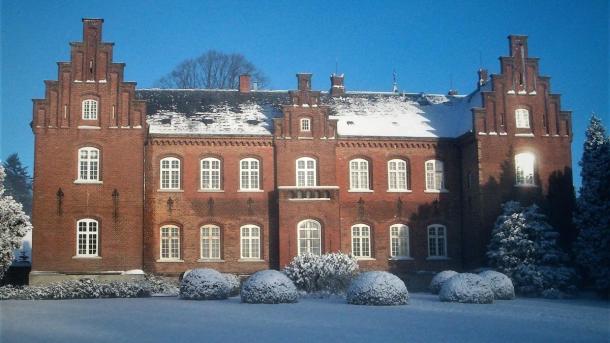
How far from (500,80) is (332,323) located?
21946 mm

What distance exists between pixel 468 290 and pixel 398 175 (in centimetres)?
1275

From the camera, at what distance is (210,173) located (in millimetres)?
33969

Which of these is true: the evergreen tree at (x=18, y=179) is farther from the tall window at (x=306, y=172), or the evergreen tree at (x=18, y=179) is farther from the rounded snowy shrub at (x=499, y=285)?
the rounded snowy shrub at (x=499, y=285)

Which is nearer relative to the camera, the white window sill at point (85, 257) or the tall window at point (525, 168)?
the white window sill at point (85, 257)

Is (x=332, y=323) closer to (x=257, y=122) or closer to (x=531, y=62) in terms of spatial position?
(x=257, y=122)

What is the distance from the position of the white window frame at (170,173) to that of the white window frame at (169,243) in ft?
7.10

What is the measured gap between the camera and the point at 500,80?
34750 millimetres

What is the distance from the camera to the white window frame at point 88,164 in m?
32.4

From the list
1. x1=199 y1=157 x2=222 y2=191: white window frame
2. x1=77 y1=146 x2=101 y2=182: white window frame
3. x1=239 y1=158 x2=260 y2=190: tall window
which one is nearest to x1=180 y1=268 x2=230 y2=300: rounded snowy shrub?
x1=199 y1=157 x2=222 y2=191: white window frame

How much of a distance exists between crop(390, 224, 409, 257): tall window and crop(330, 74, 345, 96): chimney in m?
9.74

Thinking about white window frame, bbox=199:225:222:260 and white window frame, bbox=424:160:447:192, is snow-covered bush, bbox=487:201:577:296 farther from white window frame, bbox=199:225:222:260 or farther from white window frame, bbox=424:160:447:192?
white window frame, bbox=199:225:222:260

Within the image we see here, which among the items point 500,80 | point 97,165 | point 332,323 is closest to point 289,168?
point 97,165

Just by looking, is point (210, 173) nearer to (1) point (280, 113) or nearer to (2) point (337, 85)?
(1) point (280, 113)

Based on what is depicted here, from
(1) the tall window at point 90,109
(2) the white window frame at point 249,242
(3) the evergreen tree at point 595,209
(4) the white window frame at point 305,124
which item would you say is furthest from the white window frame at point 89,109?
(3) the evergreen tree at point 595,209
